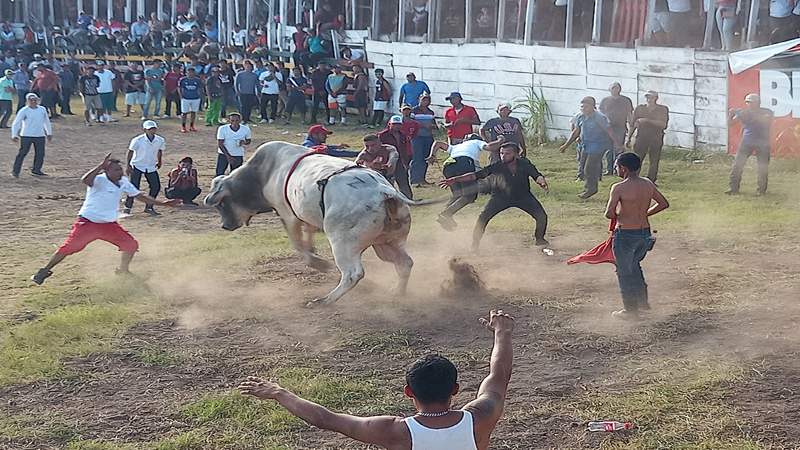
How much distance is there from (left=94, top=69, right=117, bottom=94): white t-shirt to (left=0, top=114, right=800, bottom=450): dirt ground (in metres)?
15.4

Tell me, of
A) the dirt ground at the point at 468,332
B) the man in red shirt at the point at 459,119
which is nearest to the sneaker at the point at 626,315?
the dirt ground at the point at 468,332

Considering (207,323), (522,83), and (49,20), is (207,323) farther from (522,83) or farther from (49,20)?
(49,20)

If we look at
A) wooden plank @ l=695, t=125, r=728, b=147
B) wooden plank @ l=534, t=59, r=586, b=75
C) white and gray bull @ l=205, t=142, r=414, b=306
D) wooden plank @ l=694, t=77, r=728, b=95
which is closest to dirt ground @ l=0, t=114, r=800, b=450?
white and gray bull @ l=205, t=142, r=414, b=306

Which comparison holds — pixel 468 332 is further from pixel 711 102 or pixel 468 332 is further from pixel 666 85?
pixel 666 85

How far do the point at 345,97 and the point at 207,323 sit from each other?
63.2 ft

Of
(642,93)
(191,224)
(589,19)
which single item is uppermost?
(589,19)

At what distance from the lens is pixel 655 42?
20.3m

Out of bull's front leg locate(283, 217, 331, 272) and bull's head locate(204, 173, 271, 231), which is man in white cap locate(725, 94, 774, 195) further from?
bull's head locate(204, 173, 271, 231)

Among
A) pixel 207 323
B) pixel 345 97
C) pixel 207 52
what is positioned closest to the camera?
pixel 207 323

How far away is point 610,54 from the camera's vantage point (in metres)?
21.0

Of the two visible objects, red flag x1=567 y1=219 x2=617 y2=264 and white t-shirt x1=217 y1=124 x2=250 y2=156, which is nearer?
red flag x1=567 y1=219 x2=617 y2=264

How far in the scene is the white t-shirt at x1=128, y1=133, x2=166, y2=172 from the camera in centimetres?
1530

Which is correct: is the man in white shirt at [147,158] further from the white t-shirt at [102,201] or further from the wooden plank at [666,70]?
the wooden plank at [666,70]

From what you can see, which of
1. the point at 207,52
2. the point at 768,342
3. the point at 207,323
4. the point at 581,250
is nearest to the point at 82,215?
the point at 207,323
